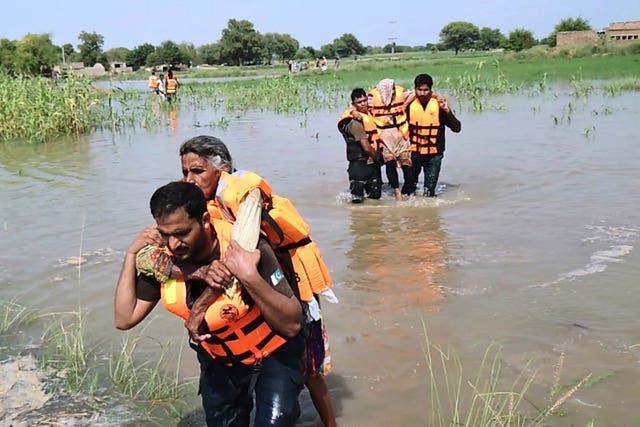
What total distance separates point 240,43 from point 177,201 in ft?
290

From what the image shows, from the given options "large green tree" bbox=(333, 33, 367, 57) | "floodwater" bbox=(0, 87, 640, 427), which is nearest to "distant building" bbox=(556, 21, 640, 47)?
"floodwater" bbox=(0, 87, 640, 427)

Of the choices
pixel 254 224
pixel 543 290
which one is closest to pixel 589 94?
pixel 543 290

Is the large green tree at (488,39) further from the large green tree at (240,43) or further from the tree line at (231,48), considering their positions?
the large green tree at (240,43)

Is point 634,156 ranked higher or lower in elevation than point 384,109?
lower

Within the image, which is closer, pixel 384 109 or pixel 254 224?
pixel 254 224

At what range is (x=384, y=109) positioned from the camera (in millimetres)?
8219

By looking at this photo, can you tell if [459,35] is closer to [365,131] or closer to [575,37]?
[575,37]

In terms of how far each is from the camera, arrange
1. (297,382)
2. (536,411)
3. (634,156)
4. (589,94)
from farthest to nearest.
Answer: (589,94) < (634,156) < (536,411) < (297,382)

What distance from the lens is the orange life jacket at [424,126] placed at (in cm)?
801

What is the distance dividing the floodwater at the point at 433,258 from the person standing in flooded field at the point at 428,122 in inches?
22.4

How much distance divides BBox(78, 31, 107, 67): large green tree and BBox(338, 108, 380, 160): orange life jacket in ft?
272

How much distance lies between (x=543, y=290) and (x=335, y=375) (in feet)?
6.40

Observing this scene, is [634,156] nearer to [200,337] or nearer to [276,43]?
[200,337]

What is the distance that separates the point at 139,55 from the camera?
10200 cm
